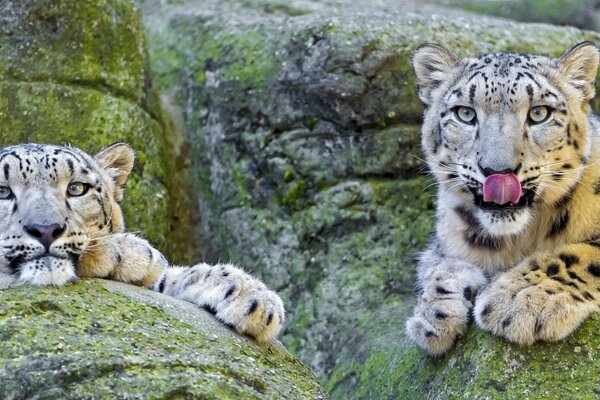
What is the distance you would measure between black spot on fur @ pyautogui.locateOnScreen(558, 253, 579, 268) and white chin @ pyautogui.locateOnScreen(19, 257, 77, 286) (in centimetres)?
219

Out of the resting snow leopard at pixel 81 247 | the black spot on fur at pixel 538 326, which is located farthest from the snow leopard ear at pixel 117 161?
the black spot on fur at pixel 538 326

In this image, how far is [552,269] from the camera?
4.77 meters

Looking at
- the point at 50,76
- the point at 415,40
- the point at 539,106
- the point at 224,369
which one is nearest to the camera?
the point at 224,369

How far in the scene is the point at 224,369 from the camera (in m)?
4.05

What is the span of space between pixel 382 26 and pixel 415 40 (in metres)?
0.25

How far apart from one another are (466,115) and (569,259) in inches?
35.5

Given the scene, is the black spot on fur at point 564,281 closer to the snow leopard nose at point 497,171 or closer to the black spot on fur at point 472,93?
the snow leopard nose at point 497,171

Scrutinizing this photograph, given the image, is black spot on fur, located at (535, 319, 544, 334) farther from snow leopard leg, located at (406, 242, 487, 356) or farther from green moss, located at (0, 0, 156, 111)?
green moss, located at (0, 0, 156, 111)

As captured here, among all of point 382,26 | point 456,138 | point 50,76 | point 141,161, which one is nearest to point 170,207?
point 141,161

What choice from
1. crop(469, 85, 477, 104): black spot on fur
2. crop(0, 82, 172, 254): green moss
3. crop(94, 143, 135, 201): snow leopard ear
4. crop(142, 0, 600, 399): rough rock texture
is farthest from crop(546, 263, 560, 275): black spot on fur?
crop(0, 82, 172, 254): green moss

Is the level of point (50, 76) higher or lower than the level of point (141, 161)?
higher

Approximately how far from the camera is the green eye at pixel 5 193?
4.57 meters

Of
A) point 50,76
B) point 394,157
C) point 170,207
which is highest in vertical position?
point 50,76

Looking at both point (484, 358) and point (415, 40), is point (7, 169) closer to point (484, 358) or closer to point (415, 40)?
point (484, 358)
